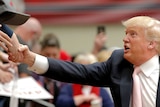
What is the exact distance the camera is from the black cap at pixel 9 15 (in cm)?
185

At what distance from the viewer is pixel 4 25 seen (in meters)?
1.95

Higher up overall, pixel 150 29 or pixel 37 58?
pixel 150 29

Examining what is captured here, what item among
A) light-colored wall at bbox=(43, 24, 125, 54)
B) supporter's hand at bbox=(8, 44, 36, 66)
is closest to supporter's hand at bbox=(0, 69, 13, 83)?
supporter's hand at bbox=(8, 44, 36, 66)

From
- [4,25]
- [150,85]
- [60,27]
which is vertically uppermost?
[4,25]

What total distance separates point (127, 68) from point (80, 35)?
11.4 feet

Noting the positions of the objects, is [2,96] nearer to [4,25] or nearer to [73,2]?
[4,25]

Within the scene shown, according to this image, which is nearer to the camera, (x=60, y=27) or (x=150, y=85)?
(x=150, y=85)

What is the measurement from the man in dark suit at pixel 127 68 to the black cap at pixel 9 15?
16 centimetres

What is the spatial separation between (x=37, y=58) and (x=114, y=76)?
0.30 meters

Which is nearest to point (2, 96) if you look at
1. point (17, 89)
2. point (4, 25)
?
point (17, 89)

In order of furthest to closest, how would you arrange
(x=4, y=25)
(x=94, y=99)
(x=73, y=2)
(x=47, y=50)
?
(x=73, y=2), (x=47, y=50), (x=94, y=99), (x=4, y=25)

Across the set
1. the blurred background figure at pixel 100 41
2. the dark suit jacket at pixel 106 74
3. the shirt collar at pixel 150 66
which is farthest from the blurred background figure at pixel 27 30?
the shirt collar at pixel 150 66

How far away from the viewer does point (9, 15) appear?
188cm

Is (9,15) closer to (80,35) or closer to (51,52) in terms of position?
(51,52)
